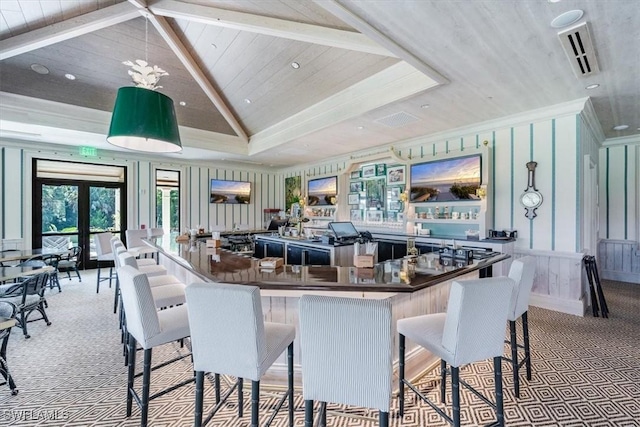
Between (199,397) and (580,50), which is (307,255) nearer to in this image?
(199,397)

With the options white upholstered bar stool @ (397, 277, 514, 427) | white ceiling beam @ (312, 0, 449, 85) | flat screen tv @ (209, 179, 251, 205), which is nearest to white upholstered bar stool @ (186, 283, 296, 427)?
white upholstered bar stool @ (397, 277, 514, 427)

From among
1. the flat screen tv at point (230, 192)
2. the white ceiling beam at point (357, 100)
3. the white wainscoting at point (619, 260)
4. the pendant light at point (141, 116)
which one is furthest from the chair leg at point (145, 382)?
the white wainscoting at point (619, 260)

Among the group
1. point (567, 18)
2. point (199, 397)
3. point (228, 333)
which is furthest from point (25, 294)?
point (567, 18)

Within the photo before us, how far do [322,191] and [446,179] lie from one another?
11.9ft

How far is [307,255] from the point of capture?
459 cm

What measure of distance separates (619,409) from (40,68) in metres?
7.98

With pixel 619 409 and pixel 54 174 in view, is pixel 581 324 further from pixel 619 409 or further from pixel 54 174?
pixel 54 174

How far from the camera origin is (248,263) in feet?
8.55

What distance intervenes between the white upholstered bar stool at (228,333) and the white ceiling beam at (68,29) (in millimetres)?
4270

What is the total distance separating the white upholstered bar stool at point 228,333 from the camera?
1.45 m

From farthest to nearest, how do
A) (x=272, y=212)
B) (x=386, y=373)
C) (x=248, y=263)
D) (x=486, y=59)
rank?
1. (x=272, y=212)
2. (x=486, y=59)
3. (x=248, y=263)
4. (x=386, y=373)

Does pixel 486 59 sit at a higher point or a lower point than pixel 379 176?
higher

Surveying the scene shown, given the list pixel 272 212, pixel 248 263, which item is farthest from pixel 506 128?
pixel 272 212

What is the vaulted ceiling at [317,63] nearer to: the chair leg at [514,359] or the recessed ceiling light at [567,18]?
the recessed ceiling light at [567,18]
